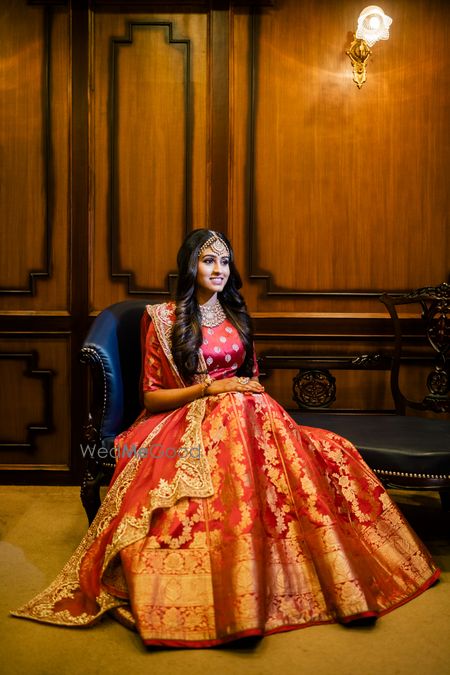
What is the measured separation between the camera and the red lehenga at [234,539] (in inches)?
67.9

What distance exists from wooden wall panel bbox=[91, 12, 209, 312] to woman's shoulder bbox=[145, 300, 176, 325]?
0.85 meters

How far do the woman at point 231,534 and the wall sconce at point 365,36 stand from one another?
1.83 metres

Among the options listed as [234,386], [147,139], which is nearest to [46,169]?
[147,139]

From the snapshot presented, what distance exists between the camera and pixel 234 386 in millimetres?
2143

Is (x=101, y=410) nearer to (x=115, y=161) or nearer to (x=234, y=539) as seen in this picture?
(x=234, y=539)

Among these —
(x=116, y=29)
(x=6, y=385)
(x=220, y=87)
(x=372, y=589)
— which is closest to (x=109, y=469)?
(x=372, y=589)

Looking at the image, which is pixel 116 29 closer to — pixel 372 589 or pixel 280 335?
pixel 280 335

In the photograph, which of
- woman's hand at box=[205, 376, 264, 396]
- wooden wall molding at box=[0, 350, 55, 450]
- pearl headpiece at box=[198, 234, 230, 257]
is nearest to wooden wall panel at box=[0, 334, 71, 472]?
wooden wall molding at box=[0, 350, 55, 450]

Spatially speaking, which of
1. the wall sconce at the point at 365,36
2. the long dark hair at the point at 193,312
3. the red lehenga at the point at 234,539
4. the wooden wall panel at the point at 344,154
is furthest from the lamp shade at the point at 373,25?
the red lehenga at the point at 234,539

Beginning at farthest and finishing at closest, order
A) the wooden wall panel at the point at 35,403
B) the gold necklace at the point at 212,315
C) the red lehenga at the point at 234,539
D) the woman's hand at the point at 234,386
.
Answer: the wooden wall panel at the point at 35,403, the gold necklace at the point at 212,315, the woman's hand at the point at 234,386, the red lehenga at the point at 234,539

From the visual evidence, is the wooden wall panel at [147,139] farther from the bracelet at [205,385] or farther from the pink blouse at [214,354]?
the bracelet at [205,385]

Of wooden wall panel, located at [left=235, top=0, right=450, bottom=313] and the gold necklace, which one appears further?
wooden wall panel, located at [left=235, top=0, right=450, bottom=313]

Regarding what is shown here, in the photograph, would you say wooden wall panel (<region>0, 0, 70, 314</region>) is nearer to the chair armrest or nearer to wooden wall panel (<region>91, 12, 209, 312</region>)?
wooden wall panel (<region>91, 12, 209, 312</region>)

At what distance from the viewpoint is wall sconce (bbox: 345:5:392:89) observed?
3043mm
